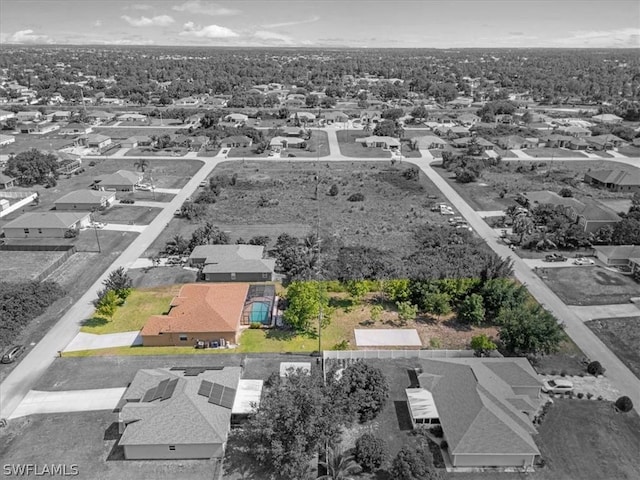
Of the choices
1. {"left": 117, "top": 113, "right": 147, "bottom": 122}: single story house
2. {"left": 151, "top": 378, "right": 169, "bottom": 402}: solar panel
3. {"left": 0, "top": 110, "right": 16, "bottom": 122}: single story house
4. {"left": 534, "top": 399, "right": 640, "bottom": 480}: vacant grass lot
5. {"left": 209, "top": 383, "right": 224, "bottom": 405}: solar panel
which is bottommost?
{"left": 534, "top": 399, "right": 640, "bottom": 480}: vacant grass lot

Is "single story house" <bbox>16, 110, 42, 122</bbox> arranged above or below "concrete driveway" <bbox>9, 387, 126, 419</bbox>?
above

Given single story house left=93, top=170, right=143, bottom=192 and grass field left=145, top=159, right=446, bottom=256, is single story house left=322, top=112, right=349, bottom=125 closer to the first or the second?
grass field left=145, top=159, right=446, bottom=256

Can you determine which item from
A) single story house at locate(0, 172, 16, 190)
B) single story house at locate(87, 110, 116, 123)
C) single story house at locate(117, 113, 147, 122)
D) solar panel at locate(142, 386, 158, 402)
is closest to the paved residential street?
solar panel at locate(142, 386, 158, 402)

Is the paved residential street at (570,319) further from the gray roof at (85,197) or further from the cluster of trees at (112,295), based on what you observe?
the gray roof at (85,197)

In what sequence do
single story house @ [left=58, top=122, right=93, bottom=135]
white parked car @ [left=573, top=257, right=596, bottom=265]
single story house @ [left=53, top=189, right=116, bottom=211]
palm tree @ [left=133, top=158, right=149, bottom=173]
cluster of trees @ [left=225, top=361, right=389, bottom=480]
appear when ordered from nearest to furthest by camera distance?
cluster of trees @ [left=225, top=361, right=389, bottom=480]
white parked car @ [left=573, top=257, right=596, bottom=265]
single story house @ [left=53, top=189, right=116, bottom=211]
palm tree @ [left=133, top=158, right=149, bottom=173]
single story house @ [left=58, top=122, right=93, bottom=135]

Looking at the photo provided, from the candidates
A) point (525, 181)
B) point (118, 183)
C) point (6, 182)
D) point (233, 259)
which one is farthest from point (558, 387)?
point (6, 182)

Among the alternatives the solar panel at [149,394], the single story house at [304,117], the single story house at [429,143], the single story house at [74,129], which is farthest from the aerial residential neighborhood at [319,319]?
the single story house at [304,117]
